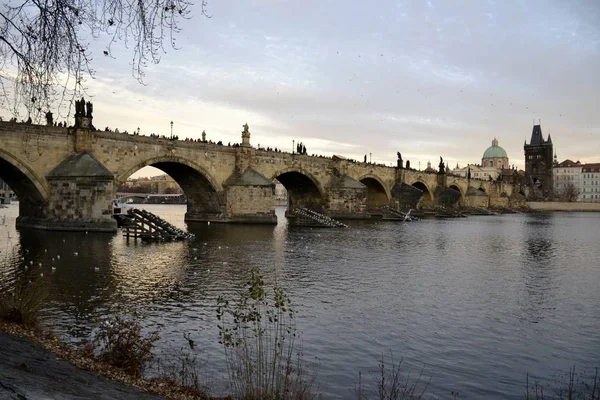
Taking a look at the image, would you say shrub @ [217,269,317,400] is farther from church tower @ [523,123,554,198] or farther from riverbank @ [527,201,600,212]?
church tower @ [523,123,554,198]

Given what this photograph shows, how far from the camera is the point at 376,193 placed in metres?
75.9

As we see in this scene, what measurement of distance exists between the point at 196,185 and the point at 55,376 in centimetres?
4150

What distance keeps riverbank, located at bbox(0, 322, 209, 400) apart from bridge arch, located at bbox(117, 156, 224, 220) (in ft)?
109

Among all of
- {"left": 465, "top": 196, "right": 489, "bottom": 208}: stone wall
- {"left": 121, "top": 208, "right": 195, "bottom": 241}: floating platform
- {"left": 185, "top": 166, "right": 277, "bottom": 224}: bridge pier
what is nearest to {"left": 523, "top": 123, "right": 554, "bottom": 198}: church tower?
{"left": 465, "top": 196, "right": 489, "bottom": 208}: stone wall

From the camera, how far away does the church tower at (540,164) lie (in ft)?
492

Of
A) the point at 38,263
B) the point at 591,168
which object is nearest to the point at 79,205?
the point at 38,263

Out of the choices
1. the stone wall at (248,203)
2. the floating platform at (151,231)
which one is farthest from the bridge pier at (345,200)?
the floating platform at (151,231)

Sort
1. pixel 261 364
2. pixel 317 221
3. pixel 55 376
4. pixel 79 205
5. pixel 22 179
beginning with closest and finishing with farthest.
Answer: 1. pixel 55 376
2. pixel 261 364
3. pixel 79 205
4. pixel 22 179
5. pixel 317 221

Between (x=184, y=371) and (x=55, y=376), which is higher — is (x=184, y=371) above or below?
below

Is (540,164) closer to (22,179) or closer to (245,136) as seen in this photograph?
(245,136)

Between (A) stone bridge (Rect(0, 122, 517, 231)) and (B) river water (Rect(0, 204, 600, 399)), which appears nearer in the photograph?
(B) river water (Rect(0, 204, 600, 399))

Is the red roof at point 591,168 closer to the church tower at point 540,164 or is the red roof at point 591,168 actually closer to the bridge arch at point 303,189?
the church tower at point 540,164

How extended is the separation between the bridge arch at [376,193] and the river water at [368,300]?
142ft

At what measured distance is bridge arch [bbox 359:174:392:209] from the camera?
71.6 m
